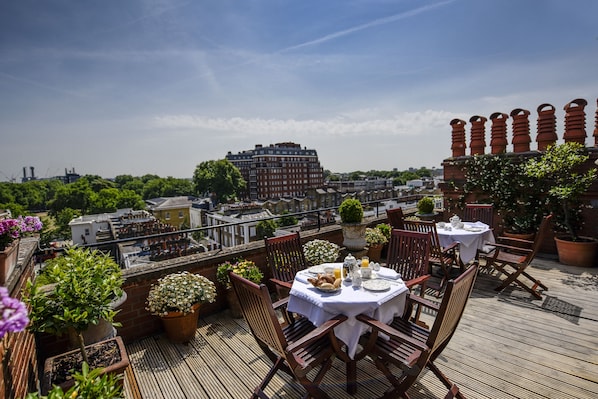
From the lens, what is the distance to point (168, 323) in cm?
319

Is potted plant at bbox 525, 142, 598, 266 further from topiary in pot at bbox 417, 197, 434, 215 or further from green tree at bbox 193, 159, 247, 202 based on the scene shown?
green tree at bbox 193, 159, 247, 202

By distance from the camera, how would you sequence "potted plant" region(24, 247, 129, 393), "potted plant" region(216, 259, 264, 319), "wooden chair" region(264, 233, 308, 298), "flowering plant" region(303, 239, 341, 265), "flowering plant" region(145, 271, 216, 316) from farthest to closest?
"flowering plant" region(303, 239, 341, 265) < "potted plant" region(216, 259, 264, 319) < "wooden chair" region(264, 233, 308, 298) < "flowering plant" region(145, 271, 216, 316) < "potted plant" region(24, 247, 129, 393)

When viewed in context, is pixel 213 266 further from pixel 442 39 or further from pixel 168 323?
pixel 442 39

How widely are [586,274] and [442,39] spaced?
5.39 meters

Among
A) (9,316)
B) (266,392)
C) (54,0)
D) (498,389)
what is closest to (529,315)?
(498,389)

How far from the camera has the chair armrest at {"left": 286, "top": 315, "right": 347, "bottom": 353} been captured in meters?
1.88

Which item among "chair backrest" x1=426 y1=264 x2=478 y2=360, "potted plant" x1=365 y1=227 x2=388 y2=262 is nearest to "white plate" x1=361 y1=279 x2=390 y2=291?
"chair backrest" x1=426 y1=264 x2=478 y2=360

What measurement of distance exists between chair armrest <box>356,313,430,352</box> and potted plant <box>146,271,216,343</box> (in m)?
1.95

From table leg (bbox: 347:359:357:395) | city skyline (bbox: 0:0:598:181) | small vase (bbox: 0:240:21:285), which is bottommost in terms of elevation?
table leg (bbox: 347:359:357:395)

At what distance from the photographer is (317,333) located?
6.50ft

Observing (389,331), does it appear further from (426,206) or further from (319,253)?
(426,206)

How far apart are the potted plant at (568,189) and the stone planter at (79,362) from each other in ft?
21.0

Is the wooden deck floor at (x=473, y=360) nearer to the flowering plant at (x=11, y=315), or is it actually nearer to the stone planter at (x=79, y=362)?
the stone planter at (x=79, y=362)

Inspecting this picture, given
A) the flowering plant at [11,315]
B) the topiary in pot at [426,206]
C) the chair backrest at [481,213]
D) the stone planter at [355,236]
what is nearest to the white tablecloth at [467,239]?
the chair backrest at [481,213]
